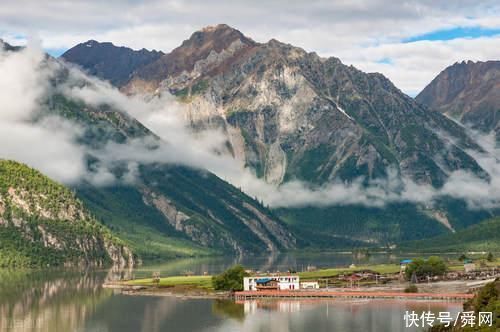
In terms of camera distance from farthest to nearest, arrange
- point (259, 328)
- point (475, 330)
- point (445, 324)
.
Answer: point (259, 328)
point (445, 324)
point (475, 330)

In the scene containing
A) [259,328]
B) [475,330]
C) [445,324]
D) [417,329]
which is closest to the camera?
[475,330]

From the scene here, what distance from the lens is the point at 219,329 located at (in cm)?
19688

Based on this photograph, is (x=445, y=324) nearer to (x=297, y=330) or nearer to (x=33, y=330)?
(x=297, y=330)

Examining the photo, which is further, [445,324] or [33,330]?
[33,330]

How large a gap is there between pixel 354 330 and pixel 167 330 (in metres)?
32.6

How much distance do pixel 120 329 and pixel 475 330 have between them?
250 ft

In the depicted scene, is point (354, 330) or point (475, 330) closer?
point (475, 330)

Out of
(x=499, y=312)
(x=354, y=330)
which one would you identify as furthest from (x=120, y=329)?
(x=499, y=312)

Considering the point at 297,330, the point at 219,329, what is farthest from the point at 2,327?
the point at 297,330

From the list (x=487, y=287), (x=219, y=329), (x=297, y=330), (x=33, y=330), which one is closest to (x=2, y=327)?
(x=33, y=330)

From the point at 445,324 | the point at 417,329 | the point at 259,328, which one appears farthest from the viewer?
the point at 259,328

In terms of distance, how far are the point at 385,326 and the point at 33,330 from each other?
59436 millimetres

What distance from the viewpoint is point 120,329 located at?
199875 mm

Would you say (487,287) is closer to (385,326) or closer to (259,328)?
(385,326)
